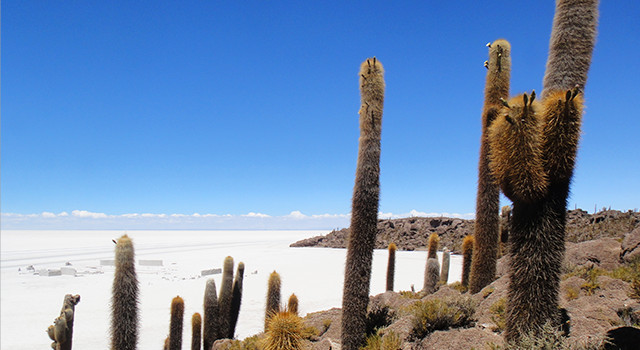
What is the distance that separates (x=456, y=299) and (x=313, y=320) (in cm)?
371

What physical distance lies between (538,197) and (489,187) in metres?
4.55

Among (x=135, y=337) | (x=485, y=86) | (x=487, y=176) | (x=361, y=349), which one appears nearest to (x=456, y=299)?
(x=361, y=349)

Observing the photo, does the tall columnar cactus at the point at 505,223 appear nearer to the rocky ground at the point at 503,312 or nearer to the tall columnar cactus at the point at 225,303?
the rocky ground at the point at 503,312

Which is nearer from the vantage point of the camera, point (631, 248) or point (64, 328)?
point (64, 328)

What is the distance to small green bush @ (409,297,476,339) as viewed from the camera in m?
6.89

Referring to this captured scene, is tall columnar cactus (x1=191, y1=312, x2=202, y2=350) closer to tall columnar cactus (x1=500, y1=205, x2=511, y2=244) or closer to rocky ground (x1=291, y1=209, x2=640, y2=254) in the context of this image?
tall columnar cactus (x1=500, y1=205, x2=511, y2=244)

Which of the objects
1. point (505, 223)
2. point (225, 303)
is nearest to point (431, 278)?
point (505, 223)

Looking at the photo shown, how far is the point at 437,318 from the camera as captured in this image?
Result: 22.8 feet

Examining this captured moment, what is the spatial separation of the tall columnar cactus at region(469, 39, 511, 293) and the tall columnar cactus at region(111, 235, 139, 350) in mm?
7765

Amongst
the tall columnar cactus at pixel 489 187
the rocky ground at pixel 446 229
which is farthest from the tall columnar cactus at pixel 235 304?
the rocky ground at pixel 446 229

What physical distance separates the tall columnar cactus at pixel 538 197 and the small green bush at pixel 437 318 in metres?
1.79

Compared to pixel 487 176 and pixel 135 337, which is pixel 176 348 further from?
pixel 487 176

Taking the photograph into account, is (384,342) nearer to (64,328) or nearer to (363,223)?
(363,223)

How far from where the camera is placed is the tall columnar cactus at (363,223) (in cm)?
717
